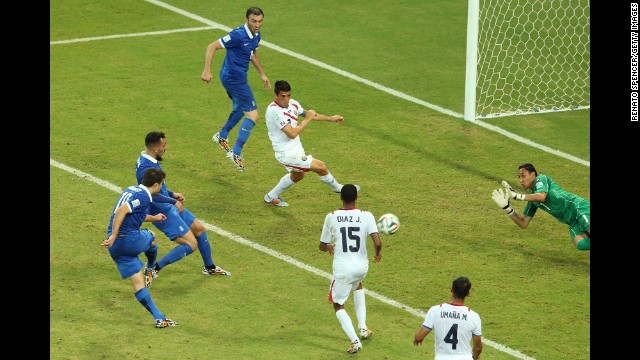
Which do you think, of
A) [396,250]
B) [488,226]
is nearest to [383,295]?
[396,250]

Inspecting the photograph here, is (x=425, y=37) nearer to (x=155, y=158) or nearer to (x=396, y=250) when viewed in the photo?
(x=396, y=250)

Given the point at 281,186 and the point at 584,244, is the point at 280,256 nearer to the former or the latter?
the point at 281,186

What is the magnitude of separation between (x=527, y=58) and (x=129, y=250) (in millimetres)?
12246

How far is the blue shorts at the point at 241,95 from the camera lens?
18812 millimetres

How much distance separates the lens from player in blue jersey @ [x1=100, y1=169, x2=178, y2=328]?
14078 mm

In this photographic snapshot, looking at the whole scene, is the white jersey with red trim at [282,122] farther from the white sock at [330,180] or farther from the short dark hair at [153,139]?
the short dark hair at [153,139]

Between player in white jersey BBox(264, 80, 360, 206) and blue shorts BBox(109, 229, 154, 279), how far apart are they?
355 centimetres

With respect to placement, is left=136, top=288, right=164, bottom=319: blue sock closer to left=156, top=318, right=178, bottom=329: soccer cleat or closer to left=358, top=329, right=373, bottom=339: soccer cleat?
left=156, top=318, right=178, bottom=329: soccer cleat

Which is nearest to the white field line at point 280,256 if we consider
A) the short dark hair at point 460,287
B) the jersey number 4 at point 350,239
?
the jersey number 4 at point 350,239

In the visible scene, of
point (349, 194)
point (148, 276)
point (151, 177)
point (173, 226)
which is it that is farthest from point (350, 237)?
point (148, 276)

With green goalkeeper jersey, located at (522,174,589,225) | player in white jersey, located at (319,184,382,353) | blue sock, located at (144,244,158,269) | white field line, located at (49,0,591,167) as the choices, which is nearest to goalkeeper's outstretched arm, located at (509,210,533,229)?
green goalkeeper jersey, located at (522,174,589,225)

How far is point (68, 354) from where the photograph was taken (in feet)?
44.5

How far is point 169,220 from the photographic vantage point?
15.1 metres
